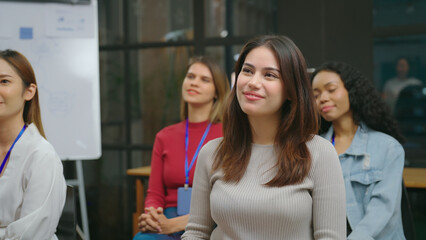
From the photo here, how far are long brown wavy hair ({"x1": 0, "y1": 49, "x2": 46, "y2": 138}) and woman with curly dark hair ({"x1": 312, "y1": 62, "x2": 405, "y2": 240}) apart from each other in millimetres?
1331

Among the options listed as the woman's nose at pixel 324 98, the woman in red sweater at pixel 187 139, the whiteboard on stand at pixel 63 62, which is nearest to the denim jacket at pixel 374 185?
the woman's nose at pixel 324 98

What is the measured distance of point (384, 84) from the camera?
3.48 meters

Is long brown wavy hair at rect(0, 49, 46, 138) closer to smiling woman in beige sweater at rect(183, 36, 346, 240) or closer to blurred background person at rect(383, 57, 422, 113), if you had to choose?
smiling woman in beige sweater at rect(183, 36, 346, 240)

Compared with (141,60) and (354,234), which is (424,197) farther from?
(141,60)

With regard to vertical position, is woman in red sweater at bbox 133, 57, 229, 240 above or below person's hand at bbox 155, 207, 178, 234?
above

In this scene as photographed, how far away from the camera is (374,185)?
2053mm

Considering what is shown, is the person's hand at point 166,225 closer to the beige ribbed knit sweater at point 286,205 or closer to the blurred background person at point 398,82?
the beige ribbed knit sweater at point 286,205

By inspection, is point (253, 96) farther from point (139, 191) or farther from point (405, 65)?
point (405, 65)

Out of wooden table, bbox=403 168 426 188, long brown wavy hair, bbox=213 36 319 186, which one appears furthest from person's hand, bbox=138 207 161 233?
wooden table, bbox=403 168 426 188

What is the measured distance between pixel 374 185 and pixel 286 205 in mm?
880

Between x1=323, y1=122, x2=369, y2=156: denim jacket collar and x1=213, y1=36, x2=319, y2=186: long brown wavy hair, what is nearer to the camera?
x1=213, y1=36, x2=319, y2=186: long brown wavy hair

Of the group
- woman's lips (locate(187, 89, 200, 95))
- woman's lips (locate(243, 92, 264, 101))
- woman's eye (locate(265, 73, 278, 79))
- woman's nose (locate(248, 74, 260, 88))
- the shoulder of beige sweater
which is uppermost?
woman's eye (locate(265, 73, 278, 79))

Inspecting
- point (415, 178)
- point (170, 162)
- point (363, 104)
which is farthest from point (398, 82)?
point (170, 162)

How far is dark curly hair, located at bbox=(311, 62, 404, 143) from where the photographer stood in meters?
2.25
